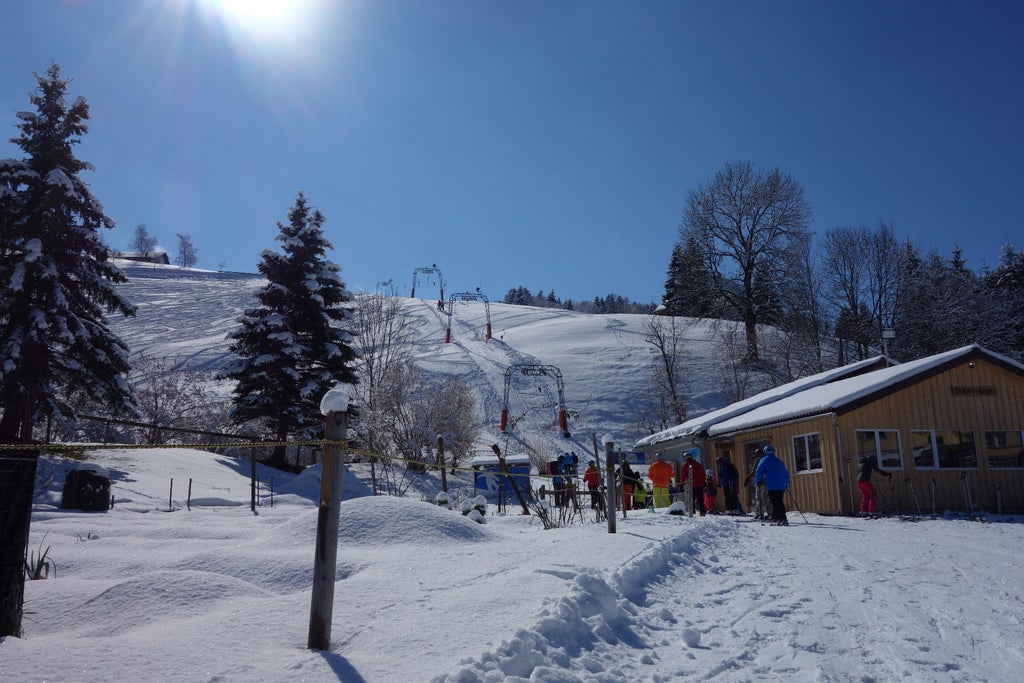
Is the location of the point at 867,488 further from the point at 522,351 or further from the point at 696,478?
the point at 522,351

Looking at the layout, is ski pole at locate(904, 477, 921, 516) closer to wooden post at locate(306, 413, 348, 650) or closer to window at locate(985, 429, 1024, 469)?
window at locate(985, 429, 1024, 469)

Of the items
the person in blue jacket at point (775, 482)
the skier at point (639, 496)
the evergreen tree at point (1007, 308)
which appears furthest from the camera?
the evergreen tree at point (1007, 308)

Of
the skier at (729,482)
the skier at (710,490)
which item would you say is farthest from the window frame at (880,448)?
the skier at (710,490)

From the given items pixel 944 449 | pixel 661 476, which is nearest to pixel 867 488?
pixel 944 449

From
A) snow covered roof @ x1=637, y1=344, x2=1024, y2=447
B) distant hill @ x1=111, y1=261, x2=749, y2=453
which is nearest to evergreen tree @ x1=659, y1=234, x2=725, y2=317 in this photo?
distant hill @ x1=111, y1=261, x2=749, y2=453

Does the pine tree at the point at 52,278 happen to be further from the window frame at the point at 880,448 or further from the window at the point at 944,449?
the window at the point at 944,449

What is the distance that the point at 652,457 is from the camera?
3338cm

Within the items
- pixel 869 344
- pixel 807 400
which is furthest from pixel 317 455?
pixel 869 344

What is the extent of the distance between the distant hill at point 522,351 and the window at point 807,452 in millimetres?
14809

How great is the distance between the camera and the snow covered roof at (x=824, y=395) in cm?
1819

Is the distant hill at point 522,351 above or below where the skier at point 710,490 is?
above

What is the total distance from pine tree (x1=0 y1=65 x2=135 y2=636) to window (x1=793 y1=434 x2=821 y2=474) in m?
18.8

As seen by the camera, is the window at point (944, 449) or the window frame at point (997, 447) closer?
the window at point (944, 449)

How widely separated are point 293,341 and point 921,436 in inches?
845
